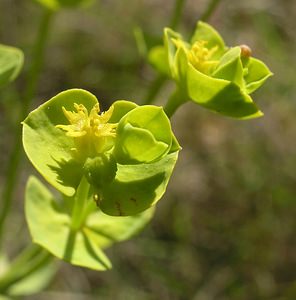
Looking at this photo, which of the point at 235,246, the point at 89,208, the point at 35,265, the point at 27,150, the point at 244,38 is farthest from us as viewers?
the point at 244,38

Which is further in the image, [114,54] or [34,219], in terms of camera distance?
[114,54]

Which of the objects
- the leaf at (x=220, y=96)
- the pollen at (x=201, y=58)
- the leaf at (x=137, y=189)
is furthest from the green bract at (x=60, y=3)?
the leaf at (x=137, y=189)

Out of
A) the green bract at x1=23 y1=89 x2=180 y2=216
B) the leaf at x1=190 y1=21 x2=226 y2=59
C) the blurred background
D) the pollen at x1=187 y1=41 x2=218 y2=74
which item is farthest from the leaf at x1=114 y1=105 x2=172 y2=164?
the blurred background

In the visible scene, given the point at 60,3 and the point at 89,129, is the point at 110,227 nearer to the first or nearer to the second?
the point at 89,129

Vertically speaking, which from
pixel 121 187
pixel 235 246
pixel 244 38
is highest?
pixel 121 187

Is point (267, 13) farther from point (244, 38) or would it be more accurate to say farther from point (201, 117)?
point (201, 117)

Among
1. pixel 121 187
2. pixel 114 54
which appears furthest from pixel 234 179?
pixel 121 187
